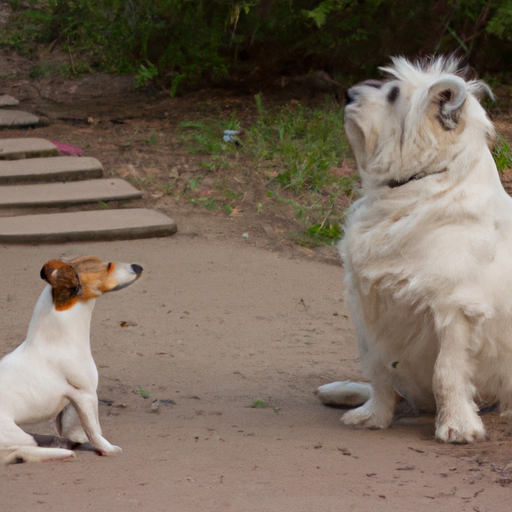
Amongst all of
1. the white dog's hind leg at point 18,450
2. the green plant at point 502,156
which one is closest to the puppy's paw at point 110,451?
the white dog's hind leg at point 18,450

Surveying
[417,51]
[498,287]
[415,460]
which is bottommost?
[415,460]

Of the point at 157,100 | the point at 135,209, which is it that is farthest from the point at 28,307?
the point at 157,100

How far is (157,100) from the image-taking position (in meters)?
11.1

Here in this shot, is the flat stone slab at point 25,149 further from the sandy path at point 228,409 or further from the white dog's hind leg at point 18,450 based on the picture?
the white dog's hind leg at point 18,450

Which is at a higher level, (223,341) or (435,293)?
(435,293)

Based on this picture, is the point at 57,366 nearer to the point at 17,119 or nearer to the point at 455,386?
the point at 455,386

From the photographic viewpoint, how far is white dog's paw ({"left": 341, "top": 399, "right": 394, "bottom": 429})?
4.34 metres

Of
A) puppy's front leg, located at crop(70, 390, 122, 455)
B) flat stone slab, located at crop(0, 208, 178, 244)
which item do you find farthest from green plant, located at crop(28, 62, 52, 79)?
puppy's front leg, located at crop(70, 390, 122, 455)

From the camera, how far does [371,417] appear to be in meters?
4.35

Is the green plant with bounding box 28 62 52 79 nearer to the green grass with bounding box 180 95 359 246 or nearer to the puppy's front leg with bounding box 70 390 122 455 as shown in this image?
the green grass with bounding box 180 95 359 246

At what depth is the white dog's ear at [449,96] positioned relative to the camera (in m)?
3.90

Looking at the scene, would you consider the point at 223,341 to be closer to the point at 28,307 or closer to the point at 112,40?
the point at 28,307

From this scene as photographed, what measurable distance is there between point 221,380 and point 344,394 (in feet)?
2.62

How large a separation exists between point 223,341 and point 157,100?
6231 millimetres
